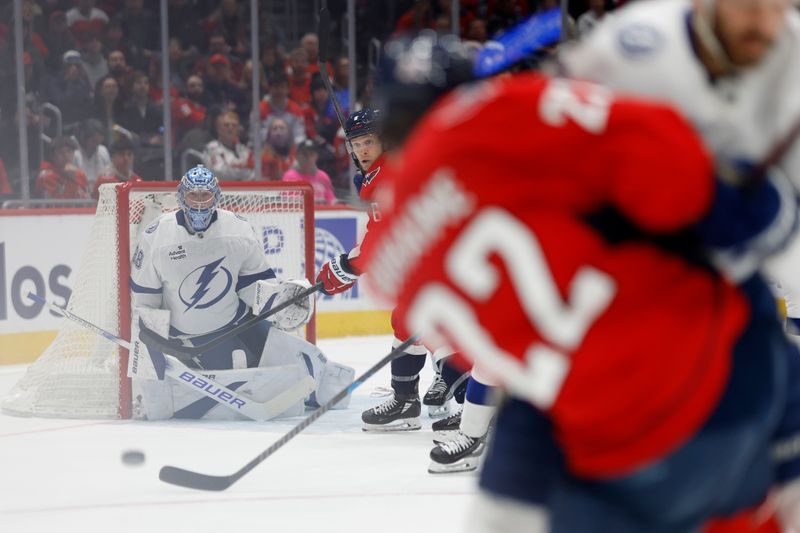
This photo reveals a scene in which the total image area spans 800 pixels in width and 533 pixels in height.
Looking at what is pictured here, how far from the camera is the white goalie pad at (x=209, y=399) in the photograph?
14.6ft

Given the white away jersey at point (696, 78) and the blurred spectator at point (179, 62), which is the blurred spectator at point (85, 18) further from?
the white away jersey at point (696, 78)

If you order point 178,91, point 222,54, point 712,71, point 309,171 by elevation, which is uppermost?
point 222,54

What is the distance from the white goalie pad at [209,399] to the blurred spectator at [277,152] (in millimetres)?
2831

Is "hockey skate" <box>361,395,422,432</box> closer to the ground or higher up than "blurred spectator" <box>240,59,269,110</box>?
closer to the ground

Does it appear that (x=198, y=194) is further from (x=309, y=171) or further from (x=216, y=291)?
(x=309, y=171)

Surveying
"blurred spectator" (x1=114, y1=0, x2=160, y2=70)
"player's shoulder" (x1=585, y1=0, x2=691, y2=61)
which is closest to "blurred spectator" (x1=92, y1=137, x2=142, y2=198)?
"blurred spectator" (x1=114, y1=0, x2=160, y2=70)

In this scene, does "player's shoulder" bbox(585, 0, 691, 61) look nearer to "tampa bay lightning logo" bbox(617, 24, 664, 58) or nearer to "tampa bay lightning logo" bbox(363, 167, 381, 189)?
"tampa bay lightning logo" bbox(617, 24, 664, 58)

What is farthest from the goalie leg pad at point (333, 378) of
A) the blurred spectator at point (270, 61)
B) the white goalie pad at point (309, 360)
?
the blurred spectator at point (270, 61)

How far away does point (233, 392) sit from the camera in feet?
14.6

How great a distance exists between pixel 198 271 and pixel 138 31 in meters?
3.00

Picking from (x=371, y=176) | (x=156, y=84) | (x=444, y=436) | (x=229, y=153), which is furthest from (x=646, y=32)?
(x=156, y=84)

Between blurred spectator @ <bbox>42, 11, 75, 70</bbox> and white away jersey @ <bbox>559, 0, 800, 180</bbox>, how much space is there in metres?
5.99

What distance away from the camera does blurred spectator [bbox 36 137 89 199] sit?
624cm

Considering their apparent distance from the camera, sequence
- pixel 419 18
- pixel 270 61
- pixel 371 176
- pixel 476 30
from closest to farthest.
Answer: pixel 371 176 < pixel 270 61 < pixel 419 18 < pixel 476 30
